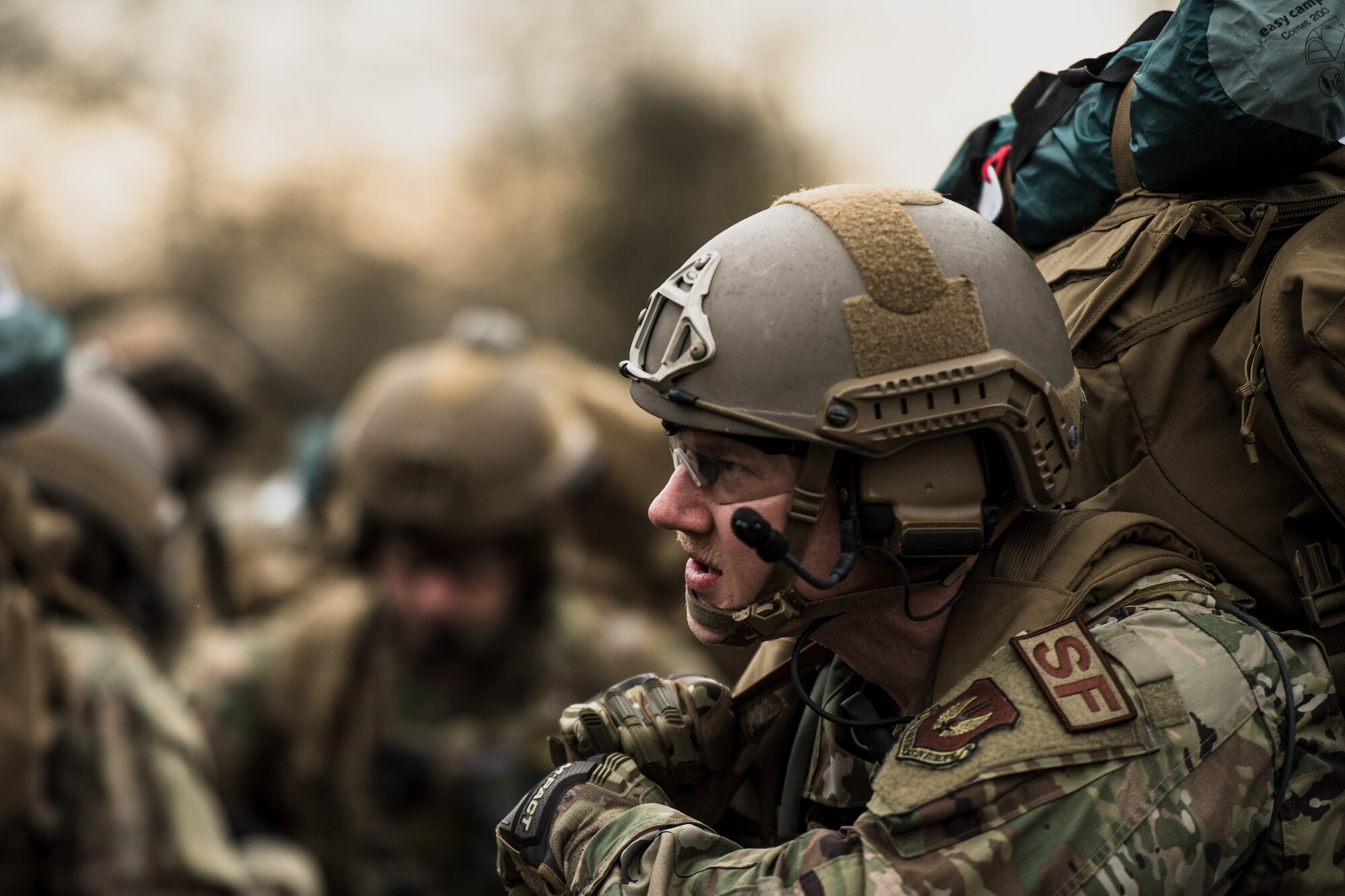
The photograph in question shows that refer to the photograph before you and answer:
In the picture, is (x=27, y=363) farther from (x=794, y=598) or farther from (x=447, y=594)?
(x=794, y=598)

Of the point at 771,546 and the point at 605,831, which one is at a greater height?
the point at 771,546

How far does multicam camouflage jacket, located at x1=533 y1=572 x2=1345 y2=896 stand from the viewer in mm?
2355

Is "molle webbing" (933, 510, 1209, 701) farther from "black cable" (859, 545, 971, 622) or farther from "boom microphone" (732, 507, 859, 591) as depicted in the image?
"boom microphone" (732, 507, 859, 591)

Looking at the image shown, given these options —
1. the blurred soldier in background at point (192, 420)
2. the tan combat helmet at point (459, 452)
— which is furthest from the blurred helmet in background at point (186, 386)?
the tan combat helmet at point (459, 452)

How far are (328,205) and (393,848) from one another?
19.1 meters

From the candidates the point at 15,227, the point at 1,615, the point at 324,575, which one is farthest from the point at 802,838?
the point at 15,227

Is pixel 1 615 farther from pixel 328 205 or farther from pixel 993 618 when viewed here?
pixel 328 205

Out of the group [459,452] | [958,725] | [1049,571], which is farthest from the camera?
[459,452]

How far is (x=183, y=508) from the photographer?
1097 centimetres

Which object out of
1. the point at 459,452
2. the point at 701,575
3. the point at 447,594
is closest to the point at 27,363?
the point at 459,452

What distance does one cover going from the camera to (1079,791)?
2379 mm

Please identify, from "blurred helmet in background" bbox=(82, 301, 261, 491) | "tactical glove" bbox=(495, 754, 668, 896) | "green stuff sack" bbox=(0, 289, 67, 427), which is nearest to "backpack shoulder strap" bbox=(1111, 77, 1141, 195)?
"tactical glove" bbox=(495, 754, 668, 896)

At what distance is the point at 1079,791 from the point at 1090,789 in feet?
0.05

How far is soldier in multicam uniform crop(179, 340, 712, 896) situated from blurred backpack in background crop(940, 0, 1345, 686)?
4512 millimetres
